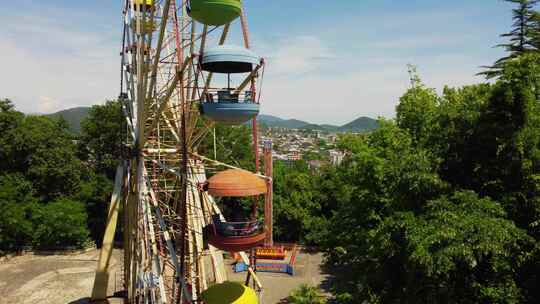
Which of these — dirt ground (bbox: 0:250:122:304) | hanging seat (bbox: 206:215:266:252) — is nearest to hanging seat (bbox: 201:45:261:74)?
hanging seat (bbox: 206:215:266:252)

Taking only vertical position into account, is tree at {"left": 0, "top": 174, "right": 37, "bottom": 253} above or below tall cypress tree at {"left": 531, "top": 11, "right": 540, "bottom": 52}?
below

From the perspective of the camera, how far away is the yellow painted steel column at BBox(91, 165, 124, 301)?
16.6 m

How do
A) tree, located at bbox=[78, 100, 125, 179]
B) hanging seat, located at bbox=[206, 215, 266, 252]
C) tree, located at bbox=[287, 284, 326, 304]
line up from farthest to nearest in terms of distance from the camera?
tree, located at bbox=[78, 100, 125, 179] < tree, located at bbox=[287, 284, 326, 304] < hanging seat, located at bbox=[206, 215, 266, 252]

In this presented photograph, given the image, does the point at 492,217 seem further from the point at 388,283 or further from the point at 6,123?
the point at 6,123

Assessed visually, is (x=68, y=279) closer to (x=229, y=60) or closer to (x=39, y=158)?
(x=39, y=158)

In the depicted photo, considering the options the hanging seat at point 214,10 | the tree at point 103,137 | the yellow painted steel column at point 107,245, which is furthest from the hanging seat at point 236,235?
the tree at point 103,137

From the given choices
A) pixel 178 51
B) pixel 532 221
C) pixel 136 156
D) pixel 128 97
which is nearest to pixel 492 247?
pixel 532 221

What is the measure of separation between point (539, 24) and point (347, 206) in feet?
59.4

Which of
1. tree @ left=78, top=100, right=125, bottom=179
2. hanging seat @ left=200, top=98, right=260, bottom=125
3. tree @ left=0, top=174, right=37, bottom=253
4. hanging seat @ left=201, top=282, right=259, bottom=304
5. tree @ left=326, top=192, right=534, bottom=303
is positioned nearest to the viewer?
tree @ left=326, top=192, right=534, bottom=303

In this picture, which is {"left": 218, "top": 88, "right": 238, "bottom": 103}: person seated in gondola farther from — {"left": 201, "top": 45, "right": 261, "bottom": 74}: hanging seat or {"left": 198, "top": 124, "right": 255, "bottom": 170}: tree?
{"left": 198, "top": 124, "right": 255, "bottom": 170}: tree

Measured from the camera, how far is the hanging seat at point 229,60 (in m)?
10.5

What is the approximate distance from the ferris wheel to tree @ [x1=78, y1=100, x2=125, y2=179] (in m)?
17.0

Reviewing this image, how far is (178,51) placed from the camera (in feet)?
36.4

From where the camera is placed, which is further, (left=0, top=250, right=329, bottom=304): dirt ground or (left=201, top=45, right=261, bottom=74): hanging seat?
(left=0, top=250, right=329, bottom=304): dirt ground
